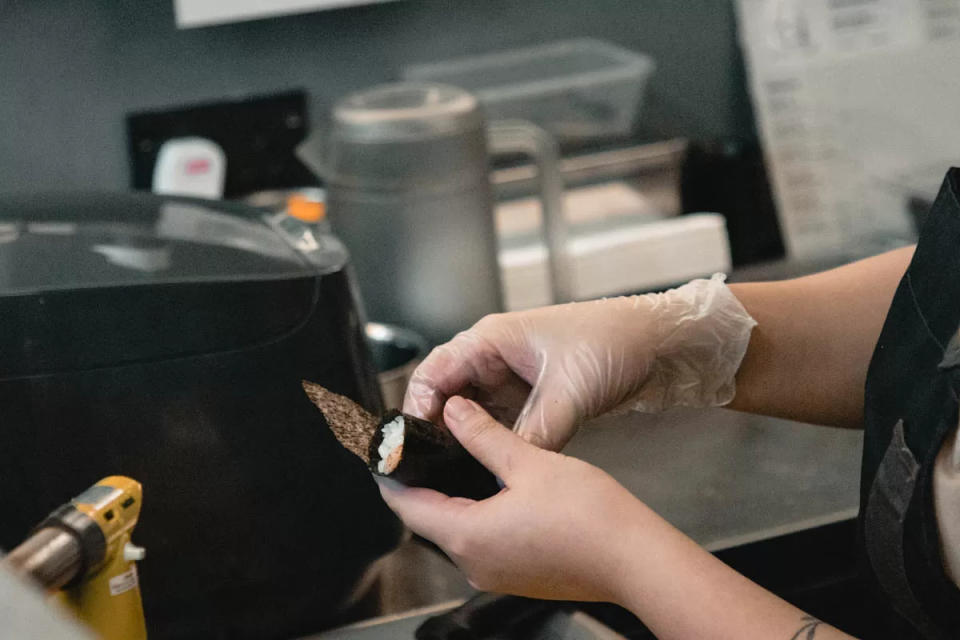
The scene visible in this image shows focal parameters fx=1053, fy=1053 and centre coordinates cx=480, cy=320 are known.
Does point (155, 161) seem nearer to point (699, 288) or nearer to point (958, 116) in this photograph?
point (699, 288)

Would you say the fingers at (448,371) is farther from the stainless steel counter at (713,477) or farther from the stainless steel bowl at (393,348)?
the stainless steel bowl at (393,348)

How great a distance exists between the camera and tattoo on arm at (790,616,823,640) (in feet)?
1.94

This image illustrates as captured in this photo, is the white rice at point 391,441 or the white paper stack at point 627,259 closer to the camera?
the white rice at point 391,441

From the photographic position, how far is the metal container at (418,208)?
126 centimetres

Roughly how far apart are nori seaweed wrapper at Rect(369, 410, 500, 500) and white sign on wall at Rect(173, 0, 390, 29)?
932mm

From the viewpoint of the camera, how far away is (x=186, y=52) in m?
1.54

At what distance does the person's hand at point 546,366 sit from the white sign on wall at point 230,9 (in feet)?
2.68

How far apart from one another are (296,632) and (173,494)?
14 cm

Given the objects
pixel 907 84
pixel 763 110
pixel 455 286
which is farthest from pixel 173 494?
pixel 907 84

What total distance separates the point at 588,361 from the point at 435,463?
0.17 metres

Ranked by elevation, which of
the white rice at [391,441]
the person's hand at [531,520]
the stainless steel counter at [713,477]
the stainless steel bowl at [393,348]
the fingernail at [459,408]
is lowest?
the stainless steel counter at [713,477]

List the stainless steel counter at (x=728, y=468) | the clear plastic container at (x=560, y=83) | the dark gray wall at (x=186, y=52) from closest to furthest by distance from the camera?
1. the stainless steel counter at (x=728, y=468)
2. the dark gray wall at (x=186, y=52)
3. the clear plastic container at (x=560, y=83)

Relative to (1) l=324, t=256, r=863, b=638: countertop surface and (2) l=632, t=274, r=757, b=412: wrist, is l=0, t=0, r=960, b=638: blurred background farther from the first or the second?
(2) l=632, t=274, r=757, b=412: wrist

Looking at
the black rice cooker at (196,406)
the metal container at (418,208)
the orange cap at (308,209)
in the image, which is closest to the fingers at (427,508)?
the black rice cooker at (196,406)
